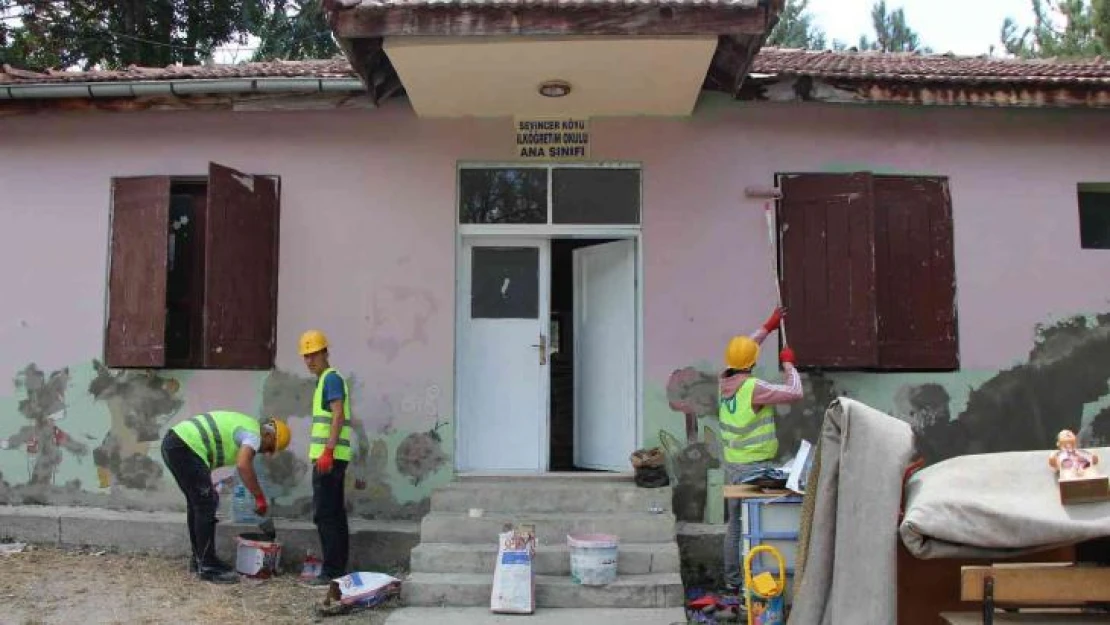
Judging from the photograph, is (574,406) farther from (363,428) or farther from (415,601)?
(415,601)

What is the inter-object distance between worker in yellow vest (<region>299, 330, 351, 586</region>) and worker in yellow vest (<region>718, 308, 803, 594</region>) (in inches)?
112

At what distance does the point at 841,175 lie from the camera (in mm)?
7508

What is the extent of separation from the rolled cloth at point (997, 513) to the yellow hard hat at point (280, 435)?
5.03m

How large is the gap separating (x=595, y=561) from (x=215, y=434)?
298 cm

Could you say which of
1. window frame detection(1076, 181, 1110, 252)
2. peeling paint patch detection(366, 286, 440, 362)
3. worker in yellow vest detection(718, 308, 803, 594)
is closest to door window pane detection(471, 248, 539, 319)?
peeling paint patch detection(366, 286, 440, 362)

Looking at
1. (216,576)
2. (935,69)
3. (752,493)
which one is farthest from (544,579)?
(935,69)

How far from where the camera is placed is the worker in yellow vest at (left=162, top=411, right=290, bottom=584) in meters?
6.64

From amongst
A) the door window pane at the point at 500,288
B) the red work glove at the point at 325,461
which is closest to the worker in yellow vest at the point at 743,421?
the door window pane at the point at 500,288

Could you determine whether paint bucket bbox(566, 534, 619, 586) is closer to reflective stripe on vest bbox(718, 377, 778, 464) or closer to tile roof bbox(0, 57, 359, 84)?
reflective stripe on vest bbox(718, 377, 778, 464)

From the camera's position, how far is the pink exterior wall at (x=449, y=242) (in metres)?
7.67

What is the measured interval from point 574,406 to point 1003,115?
461cm

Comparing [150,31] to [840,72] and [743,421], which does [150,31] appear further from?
[743,421]

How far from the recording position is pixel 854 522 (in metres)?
3.58

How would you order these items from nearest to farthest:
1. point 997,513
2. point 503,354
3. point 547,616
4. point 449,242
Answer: point 997,513 < point 547,616 < point 449,242 < point 503,354
